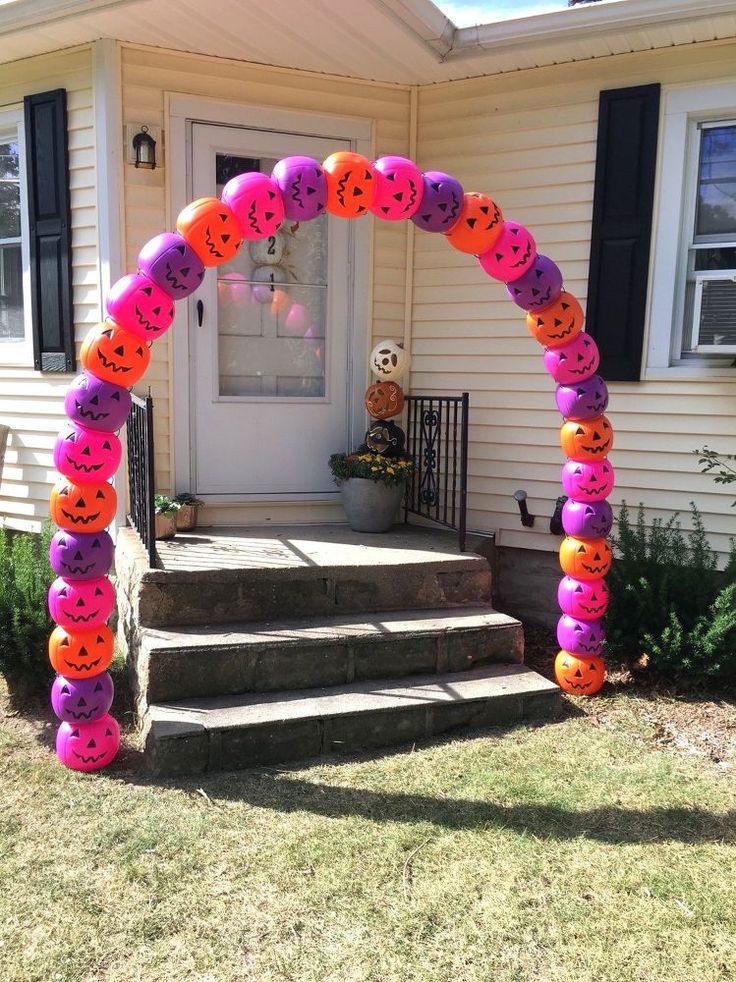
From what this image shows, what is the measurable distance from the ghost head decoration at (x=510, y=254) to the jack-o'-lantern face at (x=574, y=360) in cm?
Result: 41

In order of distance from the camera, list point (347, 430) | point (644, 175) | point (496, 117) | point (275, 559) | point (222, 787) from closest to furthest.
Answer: point (222, 787), point (275, 559), point (644, 175), point (496, 117), point (347, 430)

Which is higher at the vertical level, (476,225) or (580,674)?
(476,225)

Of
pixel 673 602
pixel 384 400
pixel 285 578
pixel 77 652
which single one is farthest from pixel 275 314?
pixel 673 602

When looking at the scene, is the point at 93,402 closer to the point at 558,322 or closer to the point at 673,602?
the point at 558,322

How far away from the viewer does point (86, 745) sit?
304cm

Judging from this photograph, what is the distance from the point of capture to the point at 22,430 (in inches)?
197

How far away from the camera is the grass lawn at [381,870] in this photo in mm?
2154

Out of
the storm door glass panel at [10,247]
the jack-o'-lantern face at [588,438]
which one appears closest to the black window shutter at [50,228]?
the storm door glass panel at [10,247]

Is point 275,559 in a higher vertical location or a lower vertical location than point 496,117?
lower

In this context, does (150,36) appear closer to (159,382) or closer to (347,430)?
(159,382)

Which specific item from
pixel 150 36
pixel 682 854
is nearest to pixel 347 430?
pixel 150 36

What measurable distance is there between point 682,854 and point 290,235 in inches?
154

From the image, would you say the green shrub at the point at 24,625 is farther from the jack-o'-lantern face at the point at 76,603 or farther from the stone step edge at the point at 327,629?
the jack-o'-lantern face at the point at 76,603

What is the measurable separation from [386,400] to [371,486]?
0.56 meters
